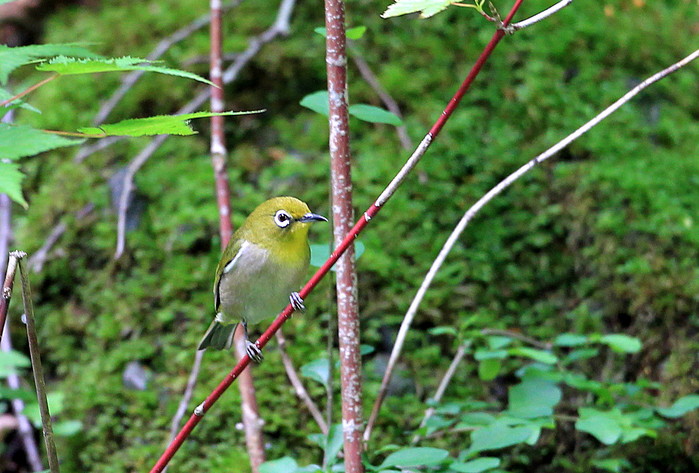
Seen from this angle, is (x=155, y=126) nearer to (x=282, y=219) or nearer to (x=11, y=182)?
(x=11, y=182)

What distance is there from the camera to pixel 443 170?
3.87 m

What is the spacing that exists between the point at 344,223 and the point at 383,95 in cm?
230

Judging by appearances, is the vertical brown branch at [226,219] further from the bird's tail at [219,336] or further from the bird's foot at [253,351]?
the bird's foot at [253,351]

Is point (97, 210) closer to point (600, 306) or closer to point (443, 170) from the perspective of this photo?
point (443, 170)

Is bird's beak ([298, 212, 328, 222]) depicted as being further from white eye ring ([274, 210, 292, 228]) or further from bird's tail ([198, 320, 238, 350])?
bird's tail ([198, 320, 238, 350])

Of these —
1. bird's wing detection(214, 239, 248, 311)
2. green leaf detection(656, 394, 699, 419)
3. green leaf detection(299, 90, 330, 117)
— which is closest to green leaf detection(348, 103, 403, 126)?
green leaf detection(299, 90, 330, 117)

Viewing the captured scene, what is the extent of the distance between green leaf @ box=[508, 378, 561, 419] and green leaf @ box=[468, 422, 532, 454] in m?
0.16

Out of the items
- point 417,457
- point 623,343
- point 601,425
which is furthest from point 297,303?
point 623,343

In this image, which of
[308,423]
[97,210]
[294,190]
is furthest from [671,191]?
[97,210]

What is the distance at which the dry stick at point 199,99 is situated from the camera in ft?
12.2

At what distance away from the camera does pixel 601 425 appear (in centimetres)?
231

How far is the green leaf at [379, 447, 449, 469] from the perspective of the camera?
1910mm

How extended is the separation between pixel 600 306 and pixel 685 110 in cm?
157

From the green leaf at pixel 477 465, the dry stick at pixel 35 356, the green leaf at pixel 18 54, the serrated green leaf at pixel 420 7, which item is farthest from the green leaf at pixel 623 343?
the green leaf at pixel 18 54
